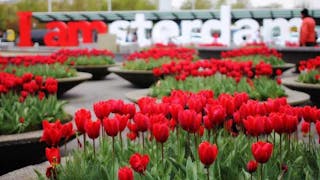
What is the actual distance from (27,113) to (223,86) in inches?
113

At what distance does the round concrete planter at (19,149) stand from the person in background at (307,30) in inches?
437

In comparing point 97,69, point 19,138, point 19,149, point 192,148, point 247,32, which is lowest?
point 97,69

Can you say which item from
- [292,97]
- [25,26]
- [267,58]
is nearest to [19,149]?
[292,97]

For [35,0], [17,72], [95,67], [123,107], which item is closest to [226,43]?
[95,67]

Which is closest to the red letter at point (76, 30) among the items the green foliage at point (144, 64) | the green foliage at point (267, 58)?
the green foliage at point (144, 64)

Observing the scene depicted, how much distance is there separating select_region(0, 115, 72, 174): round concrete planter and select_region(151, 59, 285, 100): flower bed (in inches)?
109

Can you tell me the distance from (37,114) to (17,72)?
4.68 meters

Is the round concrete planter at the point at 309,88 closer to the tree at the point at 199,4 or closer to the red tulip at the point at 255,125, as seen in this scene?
the red tulip at the point at 255,125

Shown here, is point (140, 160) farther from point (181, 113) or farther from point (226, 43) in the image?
point (226, 43)

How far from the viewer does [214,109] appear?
273 centimetres

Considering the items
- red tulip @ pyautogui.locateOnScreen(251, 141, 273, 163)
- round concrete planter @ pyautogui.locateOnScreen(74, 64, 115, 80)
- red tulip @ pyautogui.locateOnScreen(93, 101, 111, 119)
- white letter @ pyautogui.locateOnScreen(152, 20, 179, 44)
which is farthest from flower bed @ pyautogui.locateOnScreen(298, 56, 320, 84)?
white letter @ pyautogui.locateOnScreen(152, 20, 179, 44)

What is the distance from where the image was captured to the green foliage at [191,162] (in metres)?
2.51

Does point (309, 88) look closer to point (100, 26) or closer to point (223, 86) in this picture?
point (223, 86)

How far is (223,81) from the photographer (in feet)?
24.7
